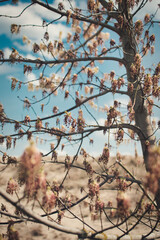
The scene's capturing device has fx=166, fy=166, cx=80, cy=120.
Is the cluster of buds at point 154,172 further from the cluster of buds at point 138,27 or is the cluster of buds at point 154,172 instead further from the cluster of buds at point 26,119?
the cluster of buds at point 138,27

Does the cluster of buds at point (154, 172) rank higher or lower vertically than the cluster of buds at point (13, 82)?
lower

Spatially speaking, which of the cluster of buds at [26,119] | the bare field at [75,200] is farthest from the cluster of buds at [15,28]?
the bare field at [75,200]

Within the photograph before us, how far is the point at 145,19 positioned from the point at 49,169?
20.2 ft

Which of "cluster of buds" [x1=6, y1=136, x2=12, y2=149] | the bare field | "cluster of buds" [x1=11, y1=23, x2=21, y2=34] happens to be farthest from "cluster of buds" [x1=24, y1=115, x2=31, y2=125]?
"cluster of buds" [x1=11, y1=23, x2=21, y2=34]

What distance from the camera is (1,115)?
2.81 m

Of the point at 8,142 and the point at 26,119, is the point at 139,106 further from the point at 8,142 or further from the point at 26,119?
the point at 8,142

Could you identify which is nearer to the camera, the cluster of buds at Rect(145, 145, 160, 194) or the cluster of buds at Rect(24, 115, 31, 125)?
the cluster of buds at Rect(145, 145, 160, 194)

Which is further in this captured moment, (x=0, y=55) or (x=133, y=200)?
(x=133, y=200)

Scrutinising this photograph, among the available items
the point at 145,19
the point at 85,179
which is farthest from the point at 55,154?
the point at 85,179

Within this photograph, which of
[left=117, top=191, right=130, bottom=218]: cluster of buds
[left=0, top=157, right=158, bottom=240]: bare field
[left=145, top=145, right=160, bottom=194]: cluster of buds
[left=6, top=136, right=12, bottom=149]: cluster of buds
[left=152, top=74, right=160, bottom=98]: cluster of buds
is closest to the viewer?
[left=145, top=145, right=160, bottom=194]: cluster of buds

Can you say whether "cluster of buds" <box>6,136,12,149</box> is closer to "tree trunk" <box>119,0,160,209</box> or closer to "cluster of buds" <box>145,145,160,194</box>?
"tree trunk" <box>119,0,160,209</box>

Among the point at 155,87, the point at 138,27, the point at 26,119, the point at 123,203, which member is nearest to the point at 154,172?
the point at 123,203

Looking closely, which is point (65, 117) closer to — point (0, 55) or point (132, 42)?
point (0, 55)

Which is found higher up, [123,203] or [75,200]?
[123,203]
